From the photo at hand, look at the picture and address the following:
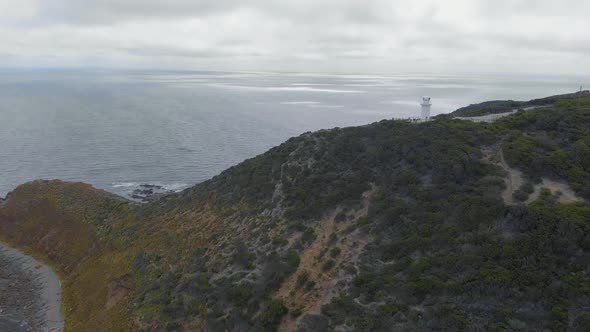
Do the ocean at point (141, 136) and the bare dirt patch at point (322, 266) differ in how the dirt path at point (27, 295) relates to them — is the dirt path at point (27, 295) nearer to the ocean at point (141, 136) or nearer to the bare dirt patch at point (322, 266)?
the bare dirt patch at point (322, 266)

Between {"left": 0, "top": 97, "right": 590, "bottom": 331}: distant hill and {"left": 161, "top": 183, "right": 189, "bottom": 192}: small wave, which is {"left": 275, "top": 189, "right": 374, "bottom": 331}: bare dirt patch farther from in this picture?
{"left": 161, "top": 183, "right": 189, "bottom": 192}: small wave

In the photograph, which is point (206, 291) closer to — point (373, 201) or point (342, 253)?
point (342, 253)

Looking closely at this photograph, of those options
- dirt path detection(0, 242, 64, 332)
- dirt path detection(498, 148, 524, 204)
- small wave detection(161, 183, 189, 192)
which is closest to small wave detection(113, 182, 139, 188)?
small wave detection(161, 183, 189, 192)

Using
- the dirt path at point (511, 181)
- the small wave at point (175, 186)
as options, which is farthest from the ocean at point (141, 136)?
the dirt path at point (511, 181)

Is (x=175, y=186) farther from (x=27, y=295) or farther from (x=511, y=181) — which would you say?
(x=511, y=181)

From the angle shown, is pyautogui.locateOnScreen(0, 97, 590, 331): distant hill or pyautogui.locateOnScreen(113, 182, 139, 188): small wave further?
pyautogui.locateOnScreen(113, 182, 139, 188): small wave

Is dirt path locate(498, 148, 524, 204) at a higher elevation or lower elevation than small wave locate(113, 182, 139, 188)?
higher

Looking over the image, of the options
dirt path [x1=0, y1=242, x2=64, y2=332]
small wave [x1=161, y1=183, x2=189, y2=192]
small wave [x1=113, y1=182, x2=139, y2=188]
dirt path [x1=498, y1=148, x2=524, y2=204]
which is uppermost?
dirt path [x1=498, y1=148, x2=524, y2=204]

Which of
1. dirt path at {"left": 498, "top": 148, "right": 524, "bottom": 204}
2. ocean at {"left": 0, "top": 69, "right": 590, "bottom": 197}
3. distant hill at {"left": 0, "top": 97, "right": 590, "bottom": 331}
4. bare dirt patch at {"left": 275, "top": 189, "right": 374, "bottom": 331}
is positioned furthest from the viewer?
ocean at {"left": 0, "top": 69, "right": 590, "bottom": 197}
